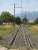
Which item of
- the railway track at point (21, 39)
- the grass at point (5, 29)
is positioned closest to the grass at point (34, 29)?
the railway track at point (21, 39)

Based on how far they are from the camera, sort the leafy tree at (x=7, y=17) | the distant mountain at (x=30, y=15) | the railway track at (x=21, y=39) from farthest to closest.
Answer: the leafy tree at (x=7, y=17)
the distant mountain at (x=30, y=15)
the railway track at (x=21, y=39)

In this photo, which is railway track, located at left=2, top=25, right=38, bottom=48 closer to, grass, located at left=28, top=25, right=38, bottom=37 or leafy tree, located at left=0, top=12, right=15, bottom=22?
grass, located at left=28, top=25, right=38, bottom=37

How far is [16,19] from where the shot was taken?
3.30 m

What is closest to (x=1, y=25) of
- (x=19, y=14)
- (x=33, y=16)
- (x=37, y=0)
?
(x=19, y=14)

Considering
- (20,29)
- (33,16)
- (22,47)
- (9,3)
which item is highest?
(9,3)

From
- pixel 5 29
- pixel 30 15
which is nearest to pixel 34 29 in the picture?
pixel 30 15

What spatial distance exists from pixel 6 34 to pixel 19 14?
49cm

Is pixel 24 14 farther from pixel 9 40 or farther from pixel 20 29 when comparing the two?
pixel 9 40

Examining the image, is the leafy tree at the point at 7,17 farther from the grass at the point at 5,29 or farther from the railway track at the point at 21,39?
the railway track at the point at 21,39

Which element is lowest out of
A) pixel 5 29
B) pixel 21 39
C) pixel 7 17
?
pixel 21 39

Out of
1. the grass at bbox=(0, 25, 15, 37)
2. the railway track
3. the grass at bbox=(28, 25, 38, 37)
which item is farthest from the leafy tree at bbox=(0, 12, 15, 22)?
the grass at bbox=(28, 25, 38, 37)

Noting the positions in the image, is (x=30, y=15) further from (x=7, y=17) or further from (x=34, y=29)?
(x=7, y=17)

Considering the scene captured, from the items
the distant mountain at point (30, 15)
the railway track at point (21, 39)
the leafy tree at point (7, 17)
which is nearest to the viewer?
the railway track at point (21, 39)

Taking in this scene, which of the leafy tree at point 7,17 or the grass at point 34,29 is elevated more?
the leafy tree at point 7,17
